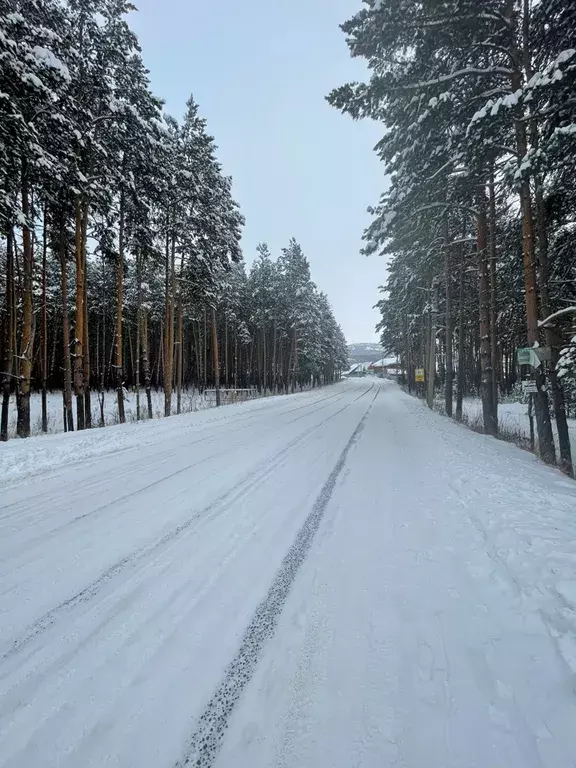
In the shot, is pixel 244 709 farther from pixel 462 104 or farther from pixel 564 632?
pixel 462 104

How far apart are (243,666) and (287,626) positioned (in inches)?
15.1

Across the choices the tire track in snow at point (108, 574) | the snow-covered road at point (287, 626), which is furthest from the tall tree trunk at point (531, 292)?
the tire track in snow at point (108, 574)

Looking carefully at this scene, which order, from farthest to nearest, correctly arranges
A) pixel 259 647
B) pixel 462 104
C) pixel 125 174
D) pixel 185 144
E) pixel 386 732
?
pixel 185 144
pixel 125 174
pixel 462 104
pixel 259 647
pixel 386 732

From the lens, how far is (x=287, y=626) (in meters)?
2.30

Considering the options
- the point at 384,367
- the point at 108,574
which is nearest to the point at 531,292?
the point at 108,574

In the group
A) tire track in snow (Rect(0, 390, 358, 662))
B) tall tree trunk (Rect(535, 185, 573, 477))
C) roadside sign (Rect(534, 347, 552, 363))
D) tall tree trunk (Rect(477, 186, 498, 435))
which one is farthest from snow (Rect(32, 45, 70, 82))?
roadside sign (Rect(534, 347, 552, 363))

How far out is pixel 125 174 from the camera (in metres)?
11.9

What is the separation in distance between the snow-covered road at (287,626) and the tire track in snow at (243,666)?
0.4 inches

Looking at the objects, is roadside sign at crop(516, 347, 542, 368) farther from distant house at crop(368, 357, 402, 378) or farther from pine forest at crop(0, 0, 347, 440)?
distant house at crop(368, 357, 402, 378)

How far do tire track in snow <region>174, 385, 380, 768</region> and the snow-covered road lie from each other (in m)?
0.01

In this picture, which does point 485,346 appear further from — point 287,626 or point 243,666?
point 243,666

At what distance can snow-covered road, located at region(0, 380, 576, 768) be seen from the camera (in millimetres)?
1581

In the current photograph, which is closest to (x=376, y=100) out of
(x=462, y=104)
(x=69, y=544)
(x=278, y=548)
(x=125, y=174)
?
(x=462, y=104)

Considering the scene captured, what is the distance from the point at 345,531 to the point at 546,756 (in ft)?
7.31
